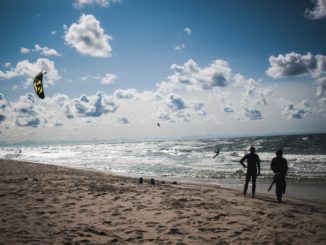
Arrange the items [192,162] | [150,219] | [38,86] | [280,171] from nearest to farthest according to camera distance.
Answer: [150,219]
[280,171]
[38,86]
[192,162]

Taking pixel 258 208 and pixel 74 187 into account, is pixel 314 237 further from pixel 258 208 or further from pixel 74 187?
pixel 74 187

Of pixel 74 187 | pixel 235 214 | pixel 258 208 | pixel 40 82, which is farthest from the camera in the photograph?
pixel 74 187

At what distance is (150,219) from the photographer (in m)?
6.28

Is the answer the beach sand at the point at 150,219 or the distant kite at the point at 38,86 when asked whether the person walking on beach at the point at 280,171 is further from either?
the distant kite at the point at 38,86

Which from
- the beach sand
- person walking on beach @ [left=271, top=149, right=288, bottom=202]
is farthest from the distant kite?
person walking on beach @ [left=271, top=149, right=288, bottom=202]

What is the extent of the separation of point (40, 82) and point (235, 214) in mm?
8294

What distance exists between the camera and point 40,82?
31.6 ft

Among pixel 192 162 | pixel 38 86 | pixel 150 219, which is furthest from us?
pixel 192 162

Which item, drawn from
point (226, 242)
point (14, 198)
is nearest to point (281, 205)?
point (226, 242)

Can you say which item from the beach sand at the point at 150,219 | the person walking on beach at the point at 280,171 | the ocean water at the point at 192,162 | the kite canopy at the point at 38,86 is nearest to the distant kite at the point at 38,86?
the kite canopy at the point at 38,86

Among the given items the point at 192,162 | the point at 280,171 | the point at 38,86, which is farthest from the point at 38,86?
the point at 192,162

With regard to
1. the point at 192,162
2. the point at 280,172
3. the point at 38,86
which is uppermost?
the point at 38,86

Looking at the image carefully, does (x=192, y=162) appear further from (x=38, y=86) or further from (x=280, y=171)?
(x=38, y=86)

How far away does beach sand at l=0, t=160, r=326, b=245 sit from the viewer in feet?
16.5
